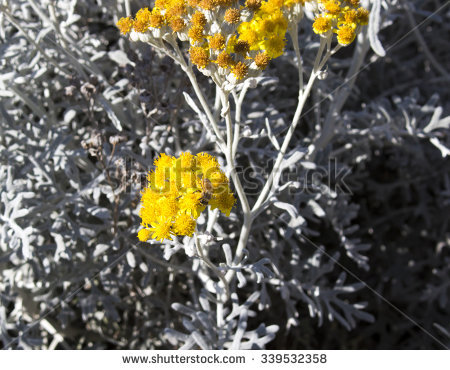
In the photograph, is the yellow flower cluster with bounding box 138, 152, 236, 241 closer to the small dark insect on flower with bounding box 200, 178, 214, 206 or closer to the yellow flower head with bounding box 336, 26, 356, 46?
the small dark insect on flower with bounding box 200, 178, 214, 206

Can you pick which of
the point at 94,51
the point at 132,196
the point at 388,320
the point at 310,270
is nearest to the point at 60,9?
the point at 94,51

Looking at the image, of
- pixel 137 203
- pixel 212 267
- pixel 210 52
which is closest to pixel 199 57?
pixel 210 52

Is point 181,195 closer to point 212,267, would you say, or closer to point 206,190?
point 206,190

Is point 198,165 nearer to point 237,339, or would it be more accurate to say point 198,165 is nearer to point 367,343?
point 237,339

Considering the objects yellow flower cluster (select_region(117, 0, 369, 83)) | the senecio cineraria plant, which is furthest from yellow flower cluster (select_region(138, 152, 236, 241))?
yellow flower cluster (select_region(117, 0, 369, 83))

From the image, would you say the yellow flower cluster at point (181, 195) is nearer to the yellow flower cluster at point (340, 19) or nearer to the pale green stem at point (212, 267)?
the pale green stem at point (212, 267)

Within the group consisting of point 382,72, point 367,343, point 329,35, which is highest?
point 382,72

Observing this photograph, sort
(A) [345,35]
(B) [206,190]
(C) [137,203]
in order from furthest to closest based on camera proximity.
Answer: (C) [137,203] → (A) [345,35] → (B) [206,190]
